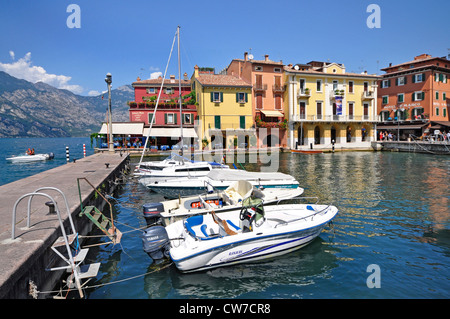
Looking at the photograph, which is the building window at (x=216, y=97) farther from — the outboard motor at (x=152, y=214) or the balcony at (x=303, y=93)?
the outboard motor at (x=152, y=214)

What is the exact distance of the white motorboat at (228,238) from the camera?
7.21 m

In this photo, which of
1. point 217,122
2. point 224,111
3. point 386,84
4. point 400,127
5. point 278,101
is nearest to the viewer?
point 217,122

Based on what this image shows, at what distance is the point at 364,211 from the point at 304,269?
6.72 metres

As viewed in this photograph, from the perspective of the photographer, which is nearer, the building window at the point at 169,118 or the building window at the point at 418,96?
the building window at the point at 169,118

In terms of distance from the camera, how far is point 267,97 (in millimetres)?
47750

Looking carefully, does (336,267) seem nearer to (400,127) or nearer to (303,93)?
(303,93)

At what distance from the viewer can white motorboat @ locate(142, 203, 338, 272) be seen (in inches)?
284

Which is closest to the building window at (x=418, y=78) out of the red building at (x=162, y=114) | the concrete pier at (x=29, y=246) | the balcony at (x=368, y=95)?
the balcony at (x=368, y=95)

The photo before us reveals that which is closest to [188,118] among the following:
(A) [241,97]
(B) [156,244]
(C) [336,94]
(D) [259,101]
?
(A) [241,97]

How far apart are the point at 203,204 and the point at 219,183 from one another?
3.93 m

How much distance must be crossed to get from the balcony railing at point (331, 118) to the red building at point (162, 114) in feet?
57.4

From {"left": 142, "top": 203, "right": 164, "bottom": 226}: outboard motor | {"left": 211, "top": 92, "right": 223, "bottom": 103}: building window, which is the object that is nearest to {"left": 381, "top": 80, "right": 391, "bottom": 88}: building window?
{"left": 211, "top": 92, "right": 223, "bottom": 103}: building window

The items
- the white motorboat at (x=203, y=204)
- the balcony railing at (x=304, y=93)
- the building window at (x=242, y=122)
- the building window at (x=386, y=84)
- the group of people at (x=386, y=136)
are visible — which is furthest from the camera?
the building window at (x=386, y=84)
